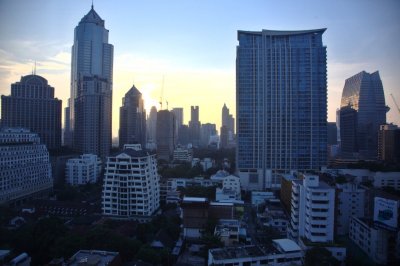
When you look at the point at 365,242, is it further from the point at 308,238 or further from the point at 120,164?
the point at 120,164

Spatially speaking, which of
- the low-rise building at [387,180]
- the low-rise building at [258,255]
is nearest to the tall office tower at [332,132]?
the low-rise building at [387,180]

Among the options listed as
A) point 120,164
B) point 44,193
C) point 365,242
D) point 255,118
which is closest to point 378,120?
point 255,118

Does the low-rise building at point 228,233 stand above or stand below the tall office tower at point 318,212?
below

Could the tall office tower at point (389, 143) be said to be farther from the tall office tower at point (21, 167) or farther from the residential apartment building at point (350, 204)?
the tall office tower at point (21, 167)

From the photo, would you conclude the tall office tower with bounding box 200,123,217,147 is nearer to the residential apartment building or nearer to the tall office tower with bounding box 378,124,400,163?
the tall office tower with bounding box 378,124,400,163

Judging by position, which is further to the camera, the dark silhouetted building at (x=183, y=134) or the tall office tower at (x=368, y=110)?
the dark silhouetted building at (x=183, y=134)

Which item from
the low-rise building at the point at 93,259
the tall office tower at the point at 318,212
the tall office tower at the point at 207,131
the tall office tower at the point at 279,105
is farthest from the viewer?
the tall office tower at the point at 207,131
